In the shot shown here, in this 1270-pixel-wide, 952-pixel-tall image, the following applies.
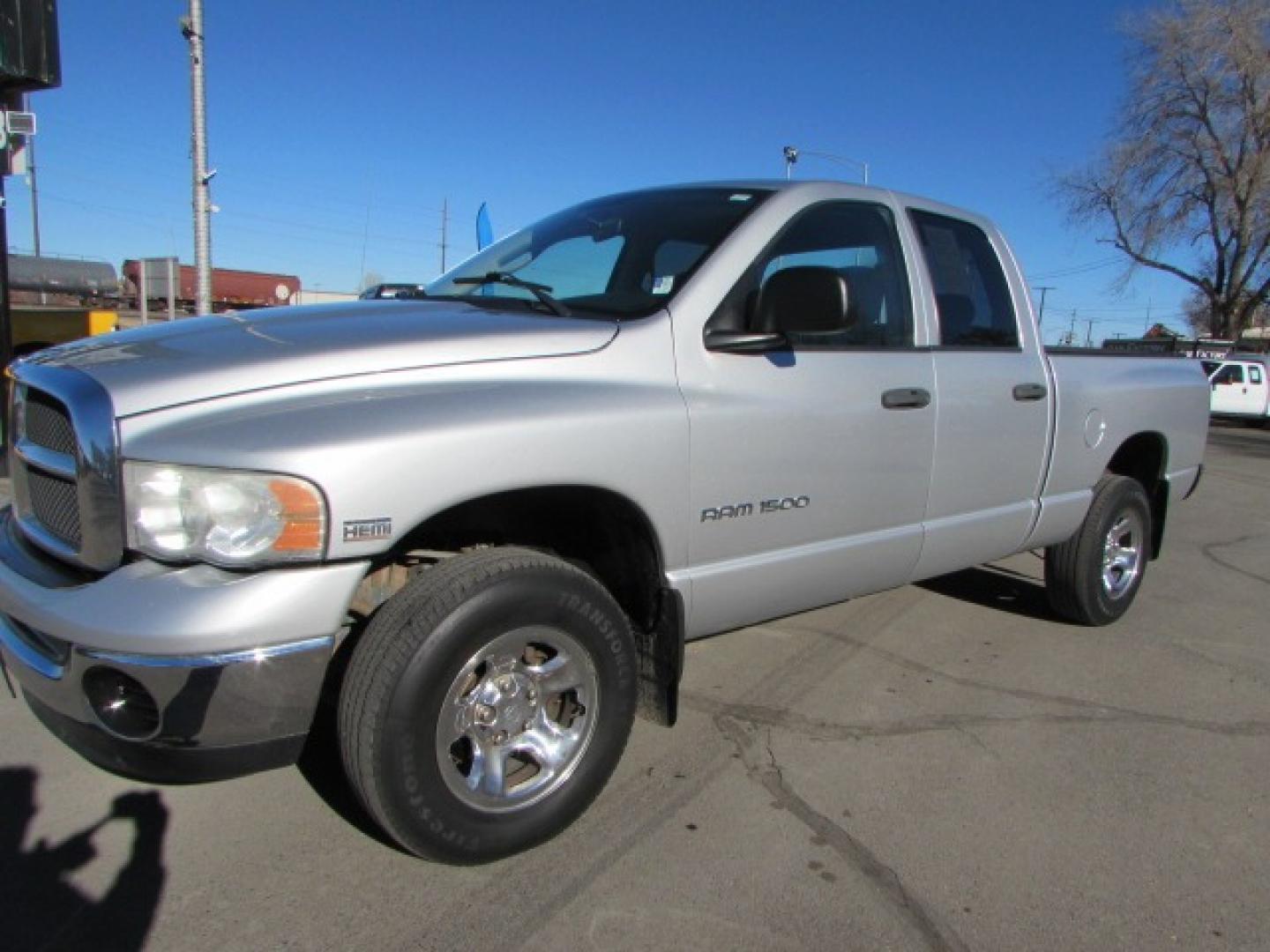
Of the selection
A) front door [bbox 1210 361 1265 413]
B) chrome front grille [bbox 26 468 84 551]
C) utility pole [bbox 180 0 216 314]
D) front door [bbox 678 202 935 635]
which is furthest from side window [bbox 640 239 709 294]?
front door [bbox 1210 361 1265 413]

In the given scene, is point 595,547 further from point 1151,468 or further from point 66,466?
point 1151,468

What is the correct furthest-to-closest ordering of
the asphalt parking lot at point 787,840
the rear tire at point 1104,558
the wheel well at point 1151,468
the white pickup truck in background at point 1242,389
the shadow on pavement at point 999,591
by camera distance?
the white pickup truck in background at point 1242,389 < the shadow on pavement at point 999,591 < the wheel well at point 1151,468 < the rear tire at point 1104,558 < the asphalt parking lot at point 787,840

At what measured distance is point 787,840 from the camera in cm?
291

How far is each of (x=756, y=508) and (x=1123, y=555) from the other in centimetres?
309

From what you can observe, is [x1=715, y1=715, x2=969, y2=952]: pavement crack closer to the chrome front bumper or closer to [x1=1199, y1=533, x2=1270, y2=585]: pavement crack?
the chrome front bumper

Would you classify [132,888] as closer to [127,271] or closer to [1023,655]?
[1023,655]

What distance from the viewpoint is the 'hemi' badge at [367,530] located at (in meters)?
2.25

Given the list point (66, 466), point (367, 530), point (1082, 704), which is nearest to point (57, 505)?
point (66, 466)

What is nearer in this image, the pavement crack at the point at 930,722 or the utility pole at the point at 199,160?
the pavement crack at the point at 930,722

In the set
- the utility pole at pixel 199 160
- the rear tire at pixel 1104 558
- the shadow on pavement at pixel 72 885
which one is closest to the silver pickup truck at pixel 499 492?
the shadow on pavement at pixel 72 885

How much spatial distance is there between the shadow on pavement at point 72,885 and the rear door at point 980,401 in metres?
2.88

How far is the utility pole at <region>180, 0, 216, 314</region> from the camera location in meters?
13.0

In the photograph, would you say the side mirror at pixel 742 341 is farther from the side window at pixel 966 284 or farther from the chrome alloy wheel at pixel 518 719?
the side window at pixel 966 284

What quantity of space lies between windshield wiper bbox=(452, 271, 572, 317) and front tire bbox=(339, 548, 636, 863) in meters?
0.86
